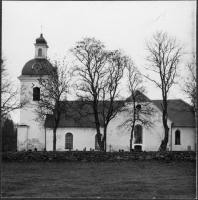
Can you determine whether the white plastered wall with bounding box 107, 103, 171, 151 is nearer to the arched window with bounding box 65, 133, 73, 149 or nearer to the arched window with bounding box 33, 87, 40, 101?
the arched window with bounding box 65, 133, 73, 149

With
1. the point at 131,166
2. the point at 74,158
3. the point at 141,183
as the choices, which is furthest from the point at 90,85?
the point at 141,183

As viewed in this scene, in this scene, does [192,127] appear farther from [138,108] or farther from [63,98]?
[63,98]

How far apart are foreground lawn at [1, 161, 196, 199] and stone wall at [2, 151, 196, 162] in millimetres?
3991

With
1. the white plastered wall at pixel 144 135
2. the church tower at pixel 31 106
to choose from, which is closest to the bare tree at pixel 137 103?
the white plastered wall at pixel 144 135

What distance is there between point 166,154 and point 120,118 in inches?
905

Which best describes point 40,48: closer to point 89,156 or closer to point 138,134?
point 138,134

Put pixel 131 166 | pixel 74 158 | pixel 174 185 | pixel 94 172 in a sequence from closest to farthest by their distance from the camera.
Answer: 1. pixel 174 185
2. pixel 94 172
3. pixel 131 166
4. pixel 74 158

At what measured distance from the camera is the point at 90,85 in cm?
3269

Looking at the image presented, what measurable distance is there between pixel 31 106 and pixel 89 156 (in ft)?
85.1

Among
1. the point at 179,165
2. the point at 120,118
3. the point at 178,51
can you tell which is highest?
the point at 178,51

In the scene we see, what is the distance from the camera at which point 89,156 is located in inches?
927

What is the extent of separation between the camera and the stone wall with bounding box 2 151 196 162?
2325 cm

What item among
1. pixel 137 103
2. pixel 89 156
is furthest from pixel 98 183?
pixel 137 103

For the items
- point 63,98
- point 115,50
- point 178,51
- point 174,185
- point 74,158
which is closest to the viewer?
point 174,185
